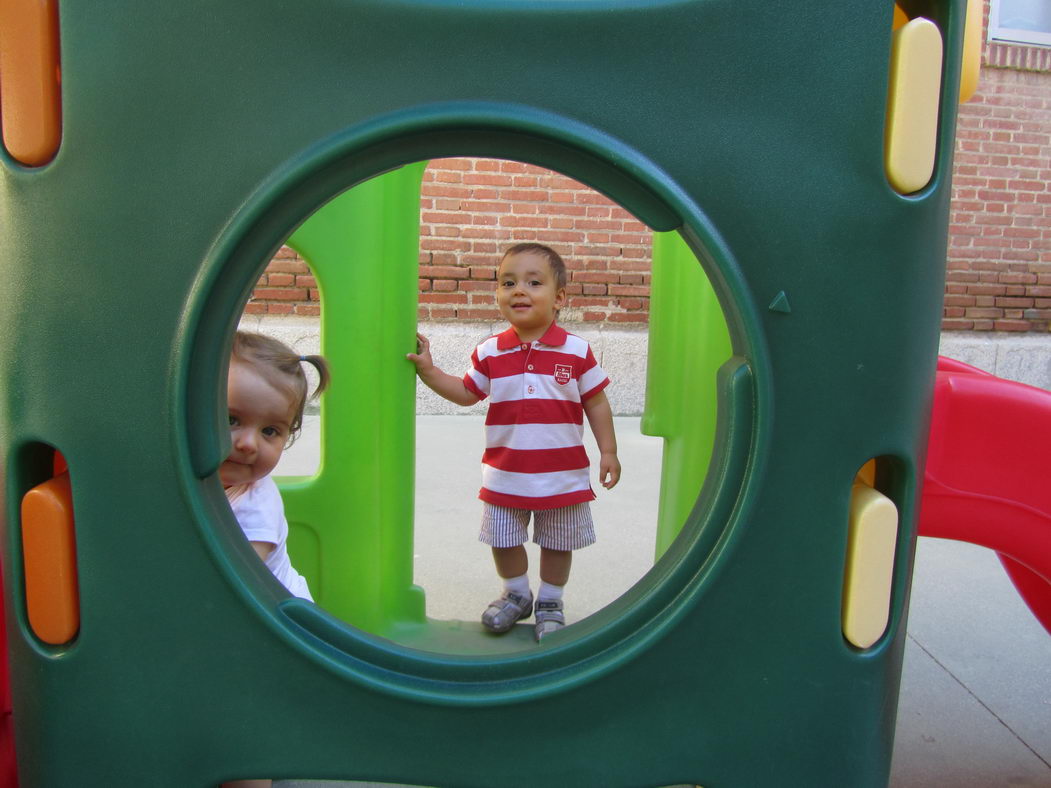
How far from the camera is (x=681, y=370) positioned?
141cm

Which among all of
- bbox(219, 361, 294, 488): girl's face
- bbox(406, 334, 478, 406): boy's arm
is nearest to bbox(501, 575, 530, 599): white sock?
bbox(406, 334, 478, 406): boy's arm

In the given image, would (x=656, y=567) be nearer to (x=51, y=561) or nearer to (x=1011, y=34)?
(x=51, y=561)

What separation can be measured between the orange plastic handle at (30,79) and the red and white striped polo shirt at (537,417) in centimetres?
124

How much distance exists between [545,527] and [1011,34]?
4560 mm

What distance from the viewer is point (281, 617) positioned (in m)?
0.80

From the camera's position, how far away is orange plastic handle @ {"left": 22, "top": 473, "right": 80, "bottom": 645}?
0.78 metres

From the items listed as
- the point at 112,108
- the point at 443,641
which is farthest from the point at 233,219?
the point at 443,641

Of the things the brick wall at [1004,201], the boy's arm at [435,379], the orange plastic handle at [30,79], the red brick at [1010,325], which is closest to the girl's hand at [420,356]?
the boy's arm at [435,379]

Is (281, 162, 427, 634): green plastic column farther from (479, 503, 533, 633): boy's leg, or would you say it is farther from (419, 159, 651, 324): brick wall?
(419, 159, 651, 324): brick wall

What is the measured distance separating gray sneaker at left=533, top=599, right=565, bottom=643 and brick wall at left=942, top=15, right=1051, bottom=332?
3.66 metres

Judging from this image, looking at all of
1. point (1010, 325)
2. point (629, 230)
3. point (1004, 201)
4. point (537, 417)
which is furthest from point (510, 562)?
point (1004, 201)

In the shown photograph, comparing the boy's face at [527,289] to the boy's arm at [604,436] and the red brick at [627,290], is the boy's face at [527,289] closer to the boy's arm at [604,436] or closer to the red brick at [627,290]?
the boy's arm at [604,436]

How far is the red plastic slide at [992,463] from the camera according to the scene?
1086 millimetres

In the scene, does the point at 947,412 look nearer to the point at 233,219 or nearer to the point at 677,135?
the point at 677,135
